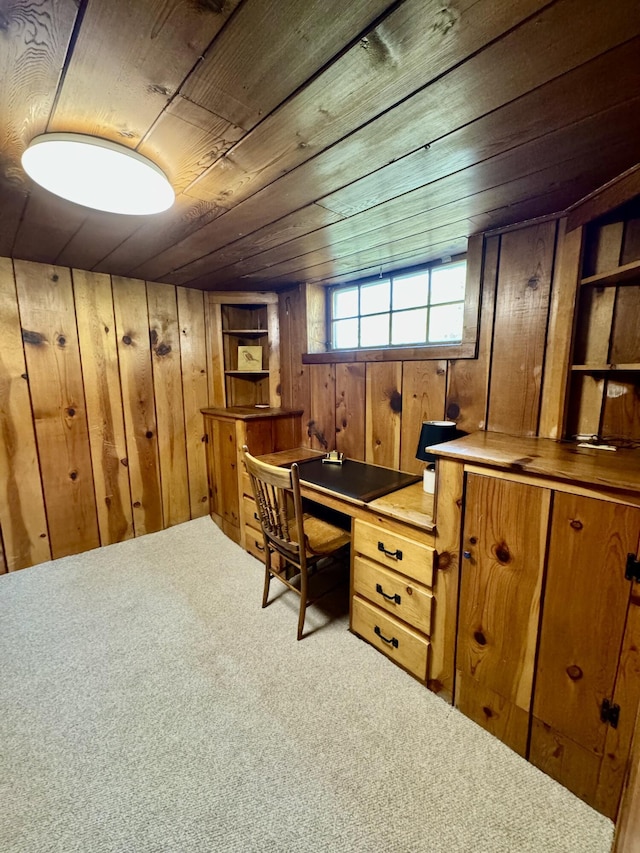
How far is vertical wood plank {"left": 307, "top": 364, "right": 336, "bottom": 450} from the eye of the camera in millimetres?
2477

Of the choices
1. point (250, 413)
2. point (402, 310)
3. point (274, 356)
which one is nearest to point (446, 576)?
point (402, 310)

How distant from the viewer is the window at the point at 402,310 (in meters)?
1.99

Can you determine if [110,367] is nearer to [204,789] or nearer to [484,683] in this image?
[204,789]

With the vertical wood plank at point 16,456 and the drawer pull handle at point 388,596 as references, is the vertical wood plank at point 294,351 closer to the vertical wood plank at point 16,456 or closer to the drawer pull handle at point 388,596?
the drawer pull handle at point 388,596

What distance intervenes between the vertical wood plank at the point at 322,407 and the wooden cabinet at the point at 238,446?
0.17m

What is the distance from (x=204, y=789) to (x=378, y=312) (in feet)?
8.33

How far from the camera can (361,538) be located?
1677mm

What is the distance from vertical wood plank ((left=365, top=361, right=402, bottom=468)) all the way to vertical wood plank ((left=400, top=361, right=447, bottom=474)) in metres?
0.04

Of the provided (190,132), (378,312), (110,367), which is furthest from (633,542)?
(110,367)

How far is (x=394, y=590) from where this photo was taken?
154cm

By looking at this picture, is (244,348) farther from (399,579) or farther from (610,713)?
(610,713)

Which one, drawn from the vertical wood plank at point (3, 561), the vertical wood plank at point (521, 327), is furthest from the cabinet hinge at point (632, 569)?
the vertical wood plank at point (3, 561)

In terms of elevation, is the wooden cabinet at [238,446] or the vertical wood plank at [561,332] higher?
the vertical wood plank at [561,332]

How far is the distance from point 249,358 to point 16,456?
184 centimetres
